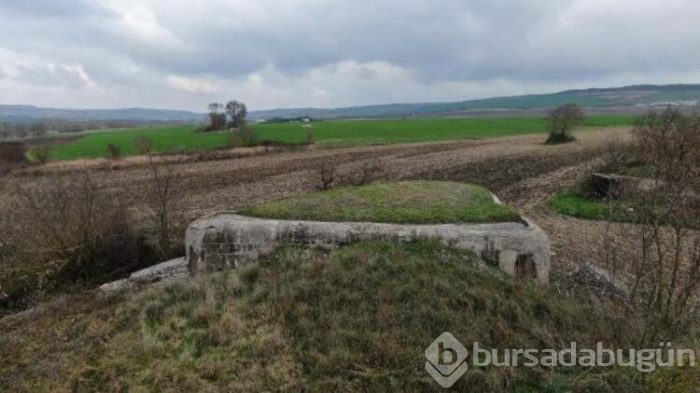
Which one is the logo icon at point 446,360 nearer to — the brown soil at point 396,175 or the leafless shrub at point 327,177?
the brown soil at point 396,175

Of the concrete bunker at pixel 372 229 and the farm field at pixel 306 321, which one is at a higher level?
the concrete bunker at pixel 372 229

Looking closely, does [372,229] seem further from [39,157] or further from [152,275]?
[39,157]

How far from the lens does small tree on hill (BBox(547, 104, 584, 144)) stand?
156 feet

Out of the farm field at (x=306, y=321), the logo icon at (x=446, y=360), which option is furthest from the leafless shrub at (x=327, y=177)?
the logo icon at (x=446, y=360)

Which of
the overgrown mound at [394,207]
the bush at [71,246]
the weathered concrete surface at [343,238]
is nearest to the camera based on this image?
the weathered concrete surface at [343,238]

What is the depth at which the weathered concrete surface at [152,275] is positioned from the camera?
11922 millimetres

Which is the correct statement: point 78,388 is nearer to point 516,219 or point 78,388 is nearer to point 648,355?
point 648,355

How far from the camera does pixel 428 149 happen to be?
4712 cm

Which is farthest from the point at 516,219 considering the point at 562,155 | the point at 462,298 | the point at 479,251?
the point at 562,155

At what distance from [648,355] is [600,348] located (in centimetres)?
77

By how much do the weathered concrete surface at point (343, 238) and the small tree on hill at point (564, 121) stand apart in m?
40.5

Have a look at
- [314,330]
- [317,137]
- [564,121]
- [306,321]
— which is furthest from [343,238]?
[317,137]

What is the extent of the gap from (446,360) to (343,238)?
12.3 ft

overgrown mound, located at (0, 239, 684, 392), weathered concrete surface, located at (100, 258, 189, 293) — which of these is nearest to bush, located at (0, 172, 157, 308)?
weathered concrete surface, located at (100, 258, 189, 293)
